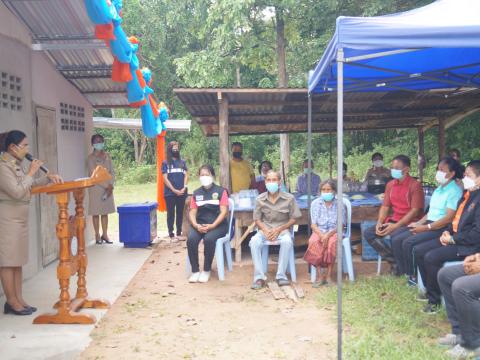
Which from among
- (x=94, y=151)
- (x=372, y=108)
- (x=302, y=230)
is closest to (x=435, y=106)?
(x=372, y=108)

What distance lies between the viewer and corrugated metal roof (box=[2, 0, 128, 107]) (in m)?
6.18

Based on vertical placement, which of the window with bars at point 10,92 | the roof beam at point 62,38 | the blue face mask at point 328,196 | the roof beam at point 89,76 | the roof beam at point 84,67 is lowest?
the blue face mask at point 328,196

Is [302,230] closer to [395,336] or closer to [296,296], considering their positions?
[296,296]

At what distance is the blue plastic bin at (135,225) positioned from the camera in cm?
866

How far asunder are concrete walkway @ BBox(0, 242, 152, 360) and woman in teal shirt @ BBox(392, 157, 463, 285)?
3225 mm

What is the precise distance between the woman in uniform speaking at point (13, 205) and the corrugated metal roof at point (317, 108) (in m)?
2.74

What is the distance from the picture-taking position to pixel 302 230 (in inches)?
320

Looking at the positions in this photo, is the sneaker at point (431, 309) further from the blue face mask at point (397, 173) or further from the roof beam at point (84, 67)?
the roof beam at point (84, 67)

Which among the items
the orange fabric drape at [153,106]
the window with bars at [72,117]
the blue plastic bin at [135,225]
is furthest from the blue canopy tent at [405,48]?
the window with bars at [72,117]

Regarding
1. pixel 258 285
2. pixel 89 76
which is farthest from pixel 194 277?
pixel 89 76

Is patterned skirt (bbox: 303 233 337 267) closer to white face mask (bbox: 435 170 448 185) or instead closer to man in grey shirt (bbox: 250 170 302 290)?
man in grey shirt (bbox: 250 170 302 290)

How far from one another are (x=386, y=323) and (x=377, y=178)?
16.6 feet

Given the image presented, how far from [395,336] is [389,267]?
8.49 ft

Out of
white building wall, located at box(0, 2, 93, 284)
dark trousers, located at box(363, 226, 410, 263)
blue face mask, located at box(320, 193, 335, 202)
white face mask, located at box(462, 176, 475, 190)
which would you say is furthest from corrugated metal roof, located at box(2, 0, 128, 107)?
white face mask, located at box(462, 176, 475, 190)
